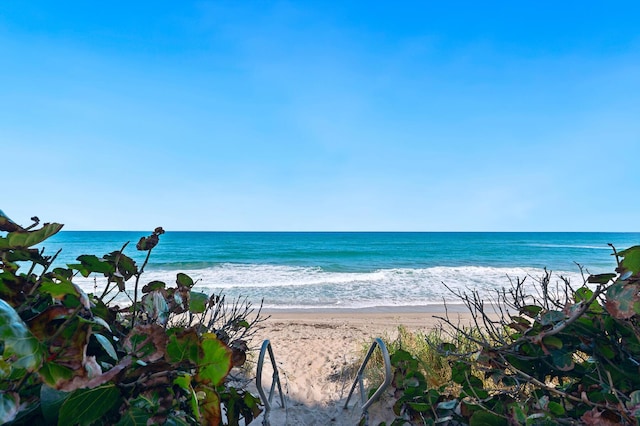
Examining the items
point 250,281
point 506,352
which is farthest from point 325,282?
point 506,352

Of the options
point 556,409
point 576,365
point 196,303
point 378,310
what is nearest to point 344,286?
point 378,310

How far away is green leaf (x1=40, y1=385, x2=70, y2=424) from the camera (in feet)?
1.94

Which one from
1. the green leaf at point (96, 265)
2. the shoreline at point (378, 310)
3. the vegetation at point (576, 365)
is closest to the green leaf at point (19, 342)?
the green leaf at point (96, 265)

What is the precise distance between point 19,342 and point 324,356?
5466 millimetres

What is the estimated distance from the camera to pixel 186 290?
1.14 m

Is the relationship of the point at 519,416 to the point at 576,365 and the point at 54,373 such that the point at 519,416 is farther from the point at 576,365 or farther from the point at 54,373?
the point at 54,373

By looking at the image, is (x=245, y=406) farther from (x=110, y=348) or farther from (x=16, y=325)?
(x=16, y=325)

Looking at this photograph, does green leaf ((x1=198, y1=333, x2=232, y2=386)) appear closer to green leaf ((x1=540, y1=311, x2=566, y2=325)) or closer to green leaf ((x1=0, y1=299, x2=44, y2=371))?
green leaf ((x1=0, y1=299, x2=44, y2=371))

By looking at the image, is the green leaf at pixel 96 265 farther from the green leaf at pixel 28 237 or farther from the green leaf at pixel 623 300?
the green leaf at pixel 623 300

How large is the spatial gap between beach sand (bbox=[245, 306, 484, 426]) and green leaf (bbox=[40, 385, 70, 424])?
1.59 m

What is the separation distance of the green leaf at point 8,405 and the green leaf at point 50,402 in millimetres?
91

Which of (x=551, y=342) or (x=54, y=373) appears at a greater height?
(x=54, y=373)

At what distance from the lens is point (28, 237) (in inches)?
28.4

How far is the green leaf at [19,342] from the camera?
46cm
